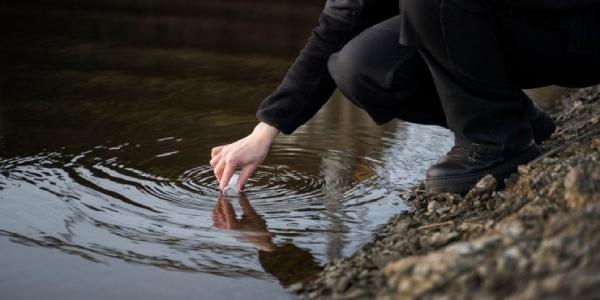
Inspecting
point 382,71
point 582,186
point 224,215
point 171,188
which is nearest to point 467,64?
point 382,71

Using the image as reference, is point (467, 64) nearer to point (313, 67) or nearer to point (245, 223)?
point (313, 67)

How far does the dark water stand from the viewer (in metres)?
1.96

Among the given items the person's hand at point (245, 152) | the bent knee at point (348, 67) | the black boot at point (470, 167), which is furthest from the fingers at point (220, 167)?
the black boot at point (470, 167)

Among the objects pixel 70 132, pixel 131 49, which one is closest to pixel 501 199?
pixel 70 132

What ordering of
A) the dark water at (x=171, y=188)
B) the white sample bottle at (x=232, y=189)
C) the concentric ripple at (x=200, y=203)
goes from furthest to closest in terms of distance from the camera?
the white sample bottle at (x=232, y=189), the concentric ripple at (x=200, y=203), the dark water at (x=171, y=188)

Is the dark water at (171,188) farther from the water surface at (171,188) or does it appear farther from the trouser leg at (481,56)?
the trouser leg at (481,56)

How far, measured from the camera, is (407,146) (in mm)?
2975

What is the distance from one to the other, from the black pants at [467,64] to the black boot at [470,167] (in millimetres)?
26

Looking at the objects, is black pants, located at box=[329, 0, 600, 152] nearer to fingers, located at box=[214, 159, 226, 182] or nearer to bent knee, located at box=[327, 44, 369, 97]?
bent knee, located at box=[327, 44, 369, 97]

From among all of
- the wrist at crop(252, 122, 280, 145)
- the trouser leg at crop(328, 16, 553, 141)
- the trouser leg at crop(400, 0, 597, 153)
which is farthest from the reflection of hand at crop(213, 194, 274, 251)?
the trouser leg at crop(400, 0, 597, 153)

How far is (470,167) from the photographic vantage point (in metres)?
2.12

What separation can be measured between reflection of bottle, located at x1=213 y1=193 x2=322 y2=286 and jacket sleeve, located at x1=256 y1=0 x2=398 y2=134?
256 mm

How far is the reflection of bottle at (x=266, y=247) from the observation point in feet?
6.43

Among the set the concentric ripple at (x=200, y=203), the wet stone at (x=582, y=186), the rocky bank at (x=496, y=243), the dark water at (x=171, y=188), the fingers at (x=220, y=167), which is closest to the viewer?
the rocky bank at (x=496, y=243)
